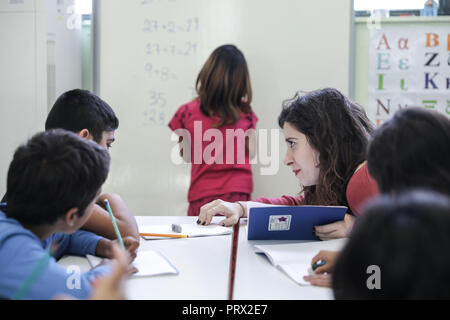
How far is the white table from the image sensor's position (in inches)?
32.3

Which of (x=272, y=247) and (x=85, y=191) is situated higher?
(x=85, y=191)

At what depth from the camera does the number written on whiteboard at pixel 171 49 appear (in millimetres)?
2447

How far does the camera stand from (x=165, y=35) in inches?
96.7

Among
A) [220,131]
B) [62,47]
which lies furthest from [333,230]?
[62,47]

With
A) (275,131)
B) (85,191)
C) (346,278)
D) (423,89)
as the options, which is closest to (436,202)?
(346,278)

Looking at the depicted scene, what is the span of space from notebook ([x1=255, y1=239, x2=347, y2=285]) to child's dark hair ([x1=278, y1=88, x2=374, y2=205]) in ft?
0.73

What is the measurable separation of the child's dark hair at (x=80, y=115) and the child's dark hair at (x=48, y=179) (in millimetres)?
527

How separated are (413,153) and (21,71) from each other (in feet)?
7.11

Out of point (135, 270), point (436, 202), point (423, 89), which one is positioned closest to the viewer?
point (436, 202)

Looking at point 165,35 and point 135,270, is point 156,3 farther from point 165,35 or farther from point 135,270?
point 135,270

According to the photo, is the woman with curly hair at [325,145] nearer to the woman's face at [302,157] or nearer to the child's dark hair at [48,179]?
the woman's face at [302,157]

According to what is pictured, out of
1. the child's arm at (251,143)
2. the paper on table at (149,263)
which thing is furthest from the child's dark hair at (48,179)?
the child's arm at (251,143)

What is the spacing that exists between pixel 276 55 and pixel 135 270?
1771 mm

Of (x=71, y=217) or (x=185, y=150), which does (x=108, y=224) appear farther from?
(x=185, y=150)
